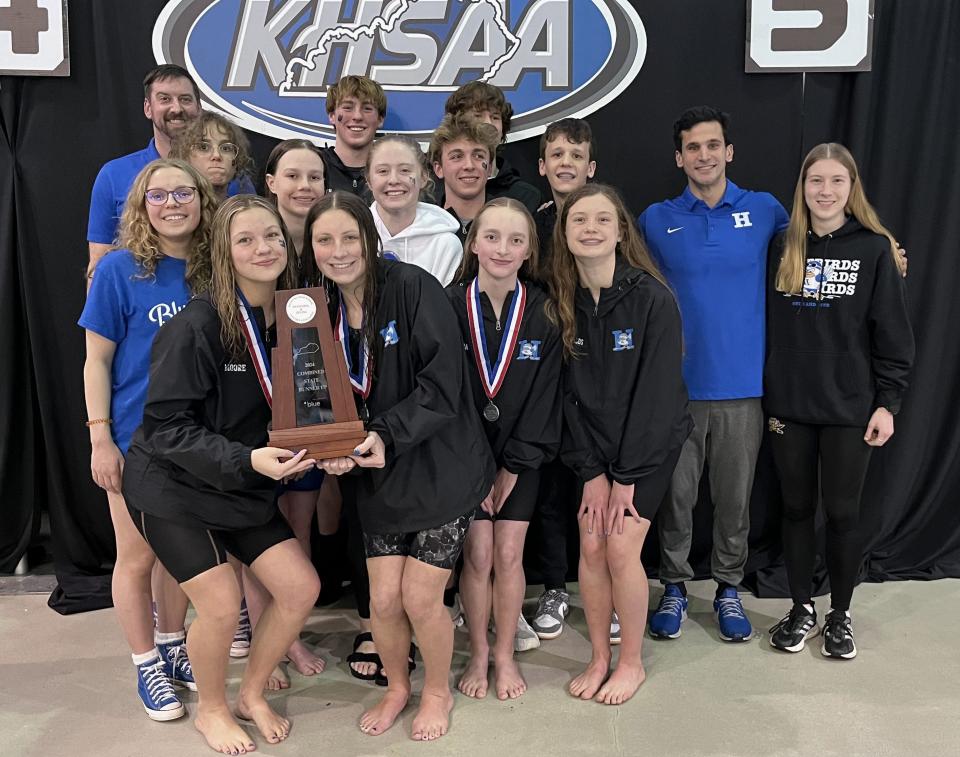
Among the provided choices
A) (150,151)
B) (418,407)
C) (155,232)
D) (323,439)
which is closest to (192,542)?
(323,439)

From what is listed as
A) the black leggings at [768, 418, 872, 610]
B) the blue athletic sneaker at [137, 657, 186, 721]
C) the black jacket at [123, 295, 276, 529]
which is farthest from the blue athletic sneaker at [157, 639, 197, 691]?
the black leggings at [768, 418, 872, 610]

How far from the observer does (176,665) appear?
9.99 feet

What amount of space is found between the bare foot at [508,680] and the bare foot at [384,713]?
1.00 feet

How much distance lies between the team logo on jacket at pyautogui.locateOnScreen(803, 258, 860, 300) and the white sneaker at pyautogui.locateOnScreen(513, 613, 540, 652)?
153cm

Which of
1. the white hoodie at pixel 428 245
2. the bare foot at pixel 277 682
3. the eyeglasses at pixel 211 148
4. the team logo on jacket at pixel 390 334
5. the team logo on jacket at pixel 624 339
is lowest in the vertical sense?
the bare foot at pixel 277 682

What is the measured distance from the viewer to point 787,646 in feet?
10.6

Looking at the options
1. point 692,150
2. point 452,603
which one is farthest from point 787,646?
point 692,150

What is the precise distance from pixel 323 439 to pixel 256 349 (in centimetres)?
32

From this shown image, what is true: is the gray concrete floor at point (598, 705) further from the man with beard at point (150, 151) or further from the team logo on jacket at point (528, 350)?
the man with beard at point (150, 151)

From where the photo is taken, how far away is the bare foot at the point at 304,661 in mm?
Answer: 3123

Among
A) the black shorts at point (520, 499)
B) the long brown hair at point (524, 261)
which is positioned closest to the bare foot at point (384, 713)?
the black shorts at point (520, 499)

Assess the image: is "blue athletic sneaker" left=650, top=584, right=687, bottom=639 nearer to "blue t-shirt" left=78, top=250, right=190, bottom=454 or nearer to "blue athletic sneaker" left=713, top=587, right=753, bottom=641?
"blue athletic sneaker" left=713, top=587, right=753, bottom=641

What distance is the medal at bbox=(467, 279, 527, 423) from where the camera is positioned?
279 cm

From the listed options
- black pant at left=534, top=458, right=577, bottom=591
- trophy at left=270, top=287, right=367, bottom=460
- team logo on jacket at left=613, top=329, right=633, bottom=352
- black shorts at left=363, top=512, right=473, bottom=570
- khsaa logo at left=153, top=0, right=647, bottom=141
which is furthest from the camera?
khsaa logo at left=153, top=0, right=647, bottom=141
